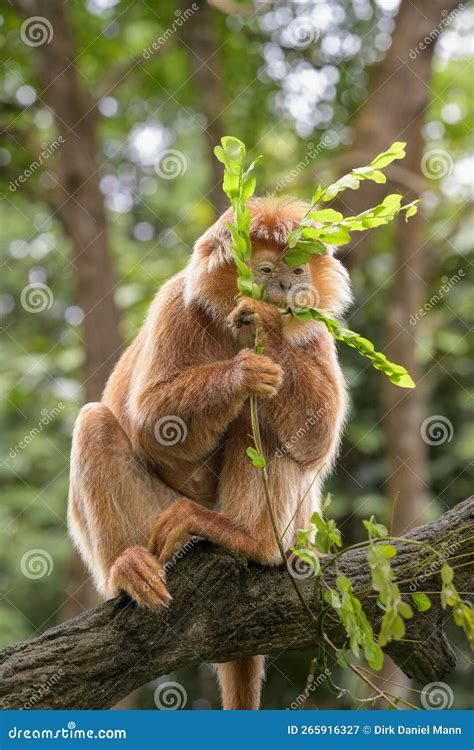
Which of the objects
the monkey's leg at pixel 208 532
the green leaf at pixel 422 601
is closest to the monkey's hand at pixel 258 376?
the monkey's leg at pixel 208 532

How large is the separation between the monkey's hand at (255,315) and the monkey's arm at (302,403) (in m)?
0.03

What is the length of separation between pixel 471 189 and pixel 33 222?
618cm

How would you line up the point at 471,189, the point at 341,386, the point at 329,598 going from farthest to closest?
1. the point at 471,189
2. the point at 341,386
3. the point at 329,598

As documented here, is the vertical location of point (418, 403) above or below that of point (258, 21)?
below

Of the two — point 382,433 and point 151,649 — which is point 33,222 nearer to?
point 382,433

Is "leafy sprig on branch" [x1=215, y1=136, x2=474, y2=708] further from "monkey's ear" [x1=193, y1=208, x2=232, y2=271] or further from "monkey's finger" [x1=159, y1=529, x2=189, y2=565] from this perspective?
"monkey's finger" [x1=159, y1=529, x2=189, y2=565]

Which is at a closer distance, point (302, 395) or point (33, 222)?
point (302, 395)

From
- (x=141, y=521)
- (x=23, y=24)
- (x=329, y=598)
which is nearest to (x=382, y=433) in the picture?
(x=23, y=24)

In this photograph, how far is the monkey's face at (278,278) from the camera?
316cm

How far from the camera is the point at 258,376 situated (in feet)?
10.2

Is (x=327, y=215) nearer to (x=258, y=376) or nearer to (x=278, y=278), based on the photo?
(x=278, y=278)

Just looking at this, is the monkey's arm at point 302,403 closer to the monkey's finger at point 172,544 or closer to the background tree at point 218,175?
the monkey's finger at point 172,544

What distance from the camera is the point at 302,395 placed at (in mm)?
3346

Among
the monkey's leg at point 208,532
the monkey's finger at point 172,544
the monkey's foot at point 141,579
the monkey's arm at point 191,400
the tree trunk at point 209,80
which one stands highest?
the tree trunk at point 209,80
